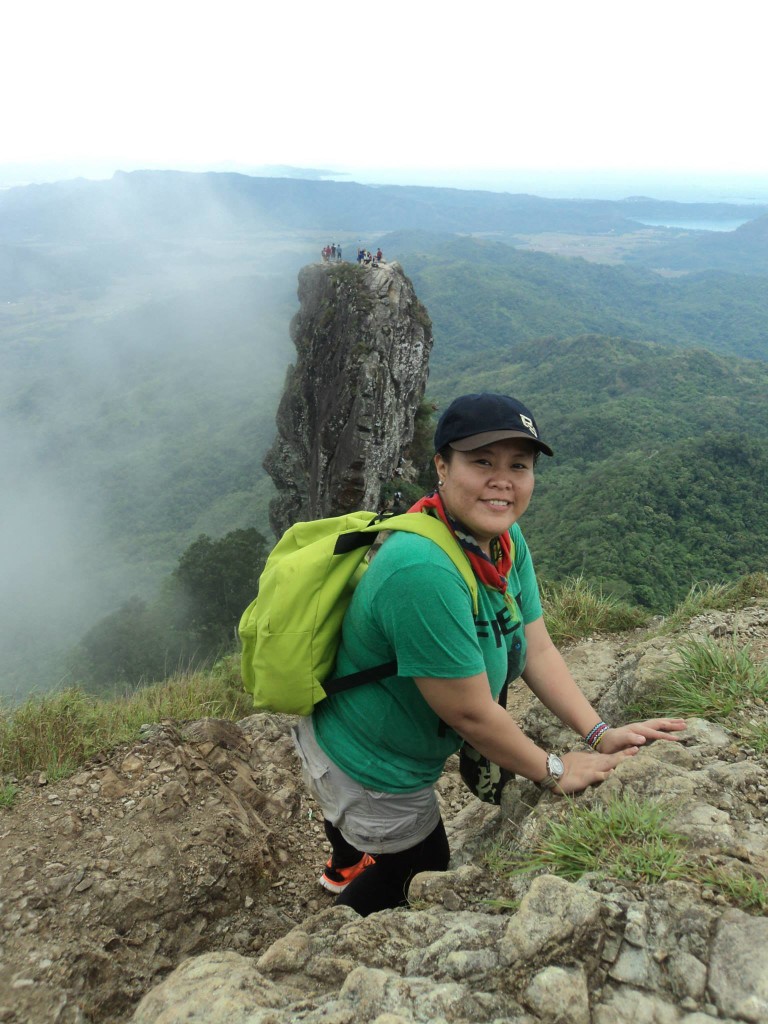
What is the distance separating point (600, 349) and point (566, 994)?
9947cm

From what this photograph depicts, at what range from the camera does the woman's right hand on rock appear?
88.3 inches

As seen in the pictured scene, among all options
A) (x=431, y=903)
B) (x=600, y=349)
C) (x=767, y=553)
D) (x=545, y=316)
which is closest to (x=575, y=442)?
(x=767, y=553)

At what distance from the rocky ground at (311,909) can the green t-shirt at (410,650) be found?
471 millimetres

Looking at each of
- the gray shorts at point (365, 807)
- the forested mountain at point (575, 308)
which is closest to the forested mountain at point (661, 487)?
the gray shorts at point (365, 807)

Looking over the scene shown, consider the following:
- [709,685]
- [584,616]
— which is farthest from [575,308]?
[709,685]

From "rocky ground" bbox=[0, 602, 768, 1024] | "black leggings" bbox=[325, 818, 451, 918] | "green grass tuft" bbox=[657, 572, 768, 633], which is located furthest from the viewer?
"green grass tuft" bbox=[657, 572, 768, 633]

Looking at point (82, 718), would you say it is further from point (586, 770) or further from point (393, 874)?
Answer: point (586, 770)

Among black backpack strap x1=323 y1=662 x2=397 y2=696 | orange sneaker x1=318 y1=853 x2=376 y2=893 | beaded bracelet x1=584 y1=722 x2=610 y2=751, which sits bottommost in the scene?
orange sneaker x1=318 y1=853 x2=376 y2=893

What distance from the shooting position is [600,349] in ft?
302

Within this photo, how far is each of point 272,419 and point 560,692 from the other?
309ft

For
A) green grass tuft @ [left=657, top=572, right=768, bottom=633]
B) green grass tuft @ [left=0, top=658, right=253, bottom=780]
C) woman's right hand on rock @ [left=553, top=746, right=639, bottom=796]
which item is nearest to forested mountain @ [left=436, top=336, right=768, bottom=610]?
green grass tuft @ [left=657, top=572, right=768, bottom=633]

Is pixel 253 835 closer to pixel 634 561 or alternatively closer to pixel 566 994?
pixel 566 994

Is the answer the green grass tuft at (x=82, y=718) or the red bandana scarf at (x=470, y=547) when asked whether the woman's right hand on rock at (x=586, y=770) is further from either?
the green grass tuft at (x=82, y=718)

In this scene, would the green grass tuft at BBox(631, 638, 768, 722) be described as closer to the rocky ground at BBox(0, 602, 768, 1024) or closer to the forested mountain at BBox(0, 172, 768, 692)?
the rocky ground at BBox(0, 602, 768, 1024)
